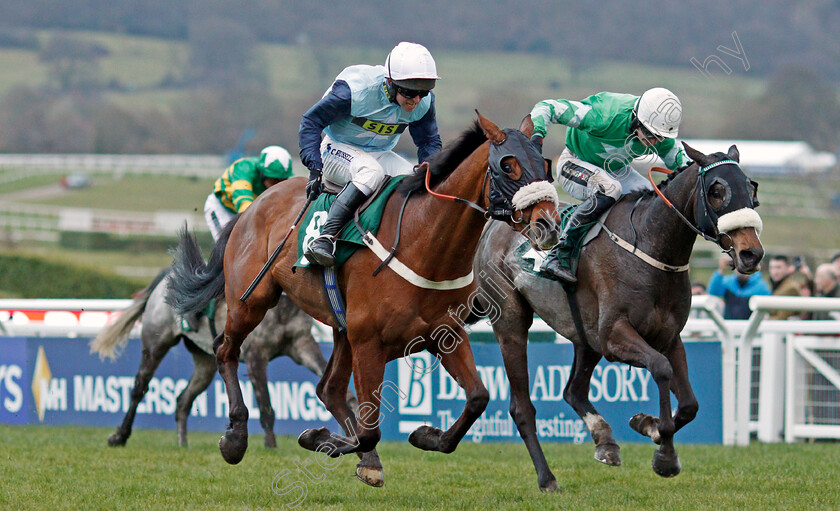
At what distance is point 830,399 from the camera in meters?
8.31

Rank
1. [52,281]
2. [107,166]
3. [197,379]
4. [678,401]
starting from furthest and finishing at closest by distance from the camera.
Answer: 1. [107,166]
2. [52,281]
3. [197,379]
4. [678,401]

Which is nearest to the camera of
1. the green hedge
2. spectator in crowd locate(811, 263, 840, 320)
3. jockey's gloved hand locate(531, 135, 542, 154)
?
jockey's gloved hand locate(531, 135, 542, 154)

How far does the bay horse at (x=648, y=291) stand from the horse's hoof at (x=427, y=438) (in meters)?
0.81

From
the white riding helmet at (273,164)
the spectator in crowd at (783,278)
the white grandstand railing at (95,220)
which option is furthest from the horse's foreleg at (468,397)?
the white grandstand railing at (95,220)

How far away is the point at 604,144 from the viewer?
6.45 metres

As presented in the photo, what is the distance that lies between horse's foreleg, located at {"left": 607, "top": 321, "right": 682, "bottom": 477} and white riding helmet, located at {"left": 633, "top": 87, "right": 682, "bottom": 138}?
1.17 meters

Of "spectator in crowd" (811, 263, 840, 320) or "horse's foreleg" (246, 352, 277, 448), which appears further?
"spectator in crowd" (811, 263, 840, 320)

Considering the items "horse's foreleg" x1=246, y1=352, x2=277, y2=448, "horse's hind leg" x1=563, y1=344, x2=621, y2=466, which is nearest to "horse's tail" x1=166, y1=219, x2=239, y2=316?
"horse's foreleg" x1=246, y1=352, x2=277, y2=448

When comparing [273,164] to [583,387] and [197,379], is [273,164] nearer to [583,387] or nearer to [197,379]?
[197,379]

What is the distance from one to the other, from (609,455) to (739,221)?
150 cm

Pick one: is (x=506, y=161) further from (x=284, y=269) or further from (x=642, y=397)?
(x=642, y=397)

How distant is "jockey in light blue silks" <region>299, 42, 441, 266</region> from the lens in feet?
17.2

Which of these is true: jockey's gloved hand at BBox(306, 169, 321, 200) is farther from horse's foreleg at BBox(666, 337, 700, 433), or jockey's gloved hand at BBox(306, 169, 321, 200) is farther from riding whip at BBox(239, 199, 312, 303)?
horse's foreleg at BBox(666, 337, 700, 433)

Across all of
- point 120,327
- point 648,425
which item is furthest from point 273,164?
point 648,425
